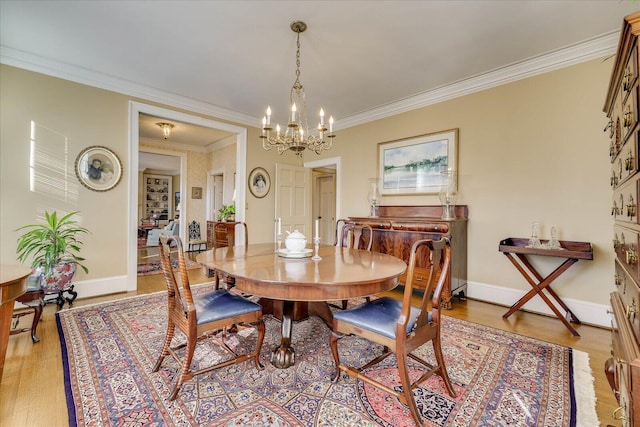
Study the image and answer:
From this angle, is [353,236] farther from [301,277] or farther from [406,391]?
[406,391]

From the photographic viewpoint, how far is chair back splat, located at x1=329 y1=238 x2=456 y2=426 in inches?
54.2

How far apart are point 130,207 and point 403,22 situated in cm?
391

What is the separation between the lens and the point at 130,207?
371 centimetres

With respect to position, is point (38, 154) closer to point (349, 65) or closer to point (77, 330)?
point (77, 330)

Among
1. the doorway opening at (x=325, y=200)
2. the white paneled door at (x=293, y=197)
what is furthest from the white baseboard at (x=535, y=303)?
the doorway opening at (x=325, y=200)

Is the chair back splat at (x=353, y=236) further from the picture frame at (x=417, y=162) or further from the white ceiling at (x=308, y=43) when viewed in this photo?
the white ceiling at (x=308, y=43)

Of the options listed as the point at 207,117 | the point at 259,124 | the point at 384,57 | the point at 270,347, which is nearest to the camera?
the point at 270,347

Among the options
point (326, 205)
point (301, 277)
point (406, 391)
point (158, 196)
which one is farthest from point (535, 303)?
point (158, 196)

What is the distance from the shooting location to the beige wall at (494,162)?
2.72 meters

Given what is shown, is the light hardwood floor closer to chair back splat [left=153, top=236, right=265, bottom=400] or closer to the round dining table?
chair back splat [left=153, top=236, right=265, bottom=400]

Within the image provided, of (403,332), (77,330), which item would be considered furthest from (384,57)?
(77,330)

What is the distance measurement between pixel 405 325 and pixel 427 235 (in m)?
2.10

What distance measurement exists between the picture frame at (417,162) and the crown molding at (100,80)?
280 centimetres

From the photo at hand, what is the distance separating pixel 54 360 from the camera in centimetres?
196
